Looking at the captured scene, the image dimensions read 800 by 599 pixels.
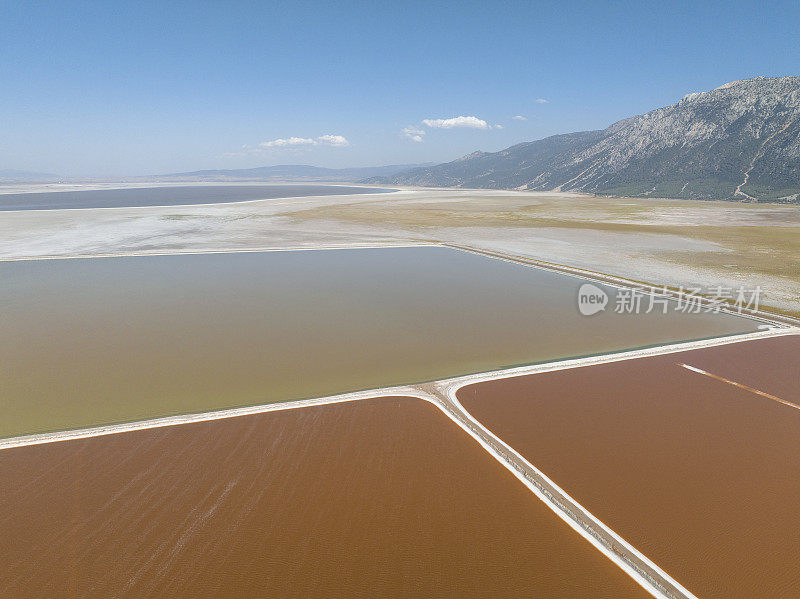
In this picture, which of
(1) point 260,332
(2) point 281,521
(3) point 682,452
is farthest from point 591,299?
(2) point 281,521

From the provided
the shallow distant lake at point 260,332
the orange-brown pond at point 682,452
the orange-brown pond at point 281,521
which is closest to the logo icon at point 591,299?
the shallow distant lake at point 260,332

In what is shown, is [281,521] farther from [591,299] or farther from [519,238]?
[519,238]

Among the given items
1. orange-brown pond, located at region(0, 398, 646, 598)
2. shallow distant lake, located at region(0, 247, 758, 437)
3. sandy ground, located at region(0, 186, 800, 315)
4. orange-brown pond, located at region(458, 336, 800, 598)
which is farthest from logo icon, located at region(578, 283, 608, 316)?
orange-brown pond, located at region(0, 398, 646, 598)

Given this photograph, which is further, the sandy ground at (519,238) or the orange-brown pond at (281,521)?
the sandy ground at (519,238)

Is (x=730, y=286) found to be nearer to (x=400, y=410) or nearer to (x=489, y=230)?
(x=400, y=410)

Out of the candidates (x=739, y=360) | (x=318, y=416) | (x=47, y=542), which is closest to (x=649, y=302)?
(x=739, y=360)

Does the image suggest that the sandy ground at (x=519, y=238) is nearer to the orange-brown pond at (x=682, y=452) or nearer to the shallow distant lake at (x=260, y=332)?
the shallow distant lake at (x=260, y=332)

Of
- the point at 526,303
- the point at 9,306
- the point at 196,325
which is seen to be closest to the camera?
the point at 196,325
